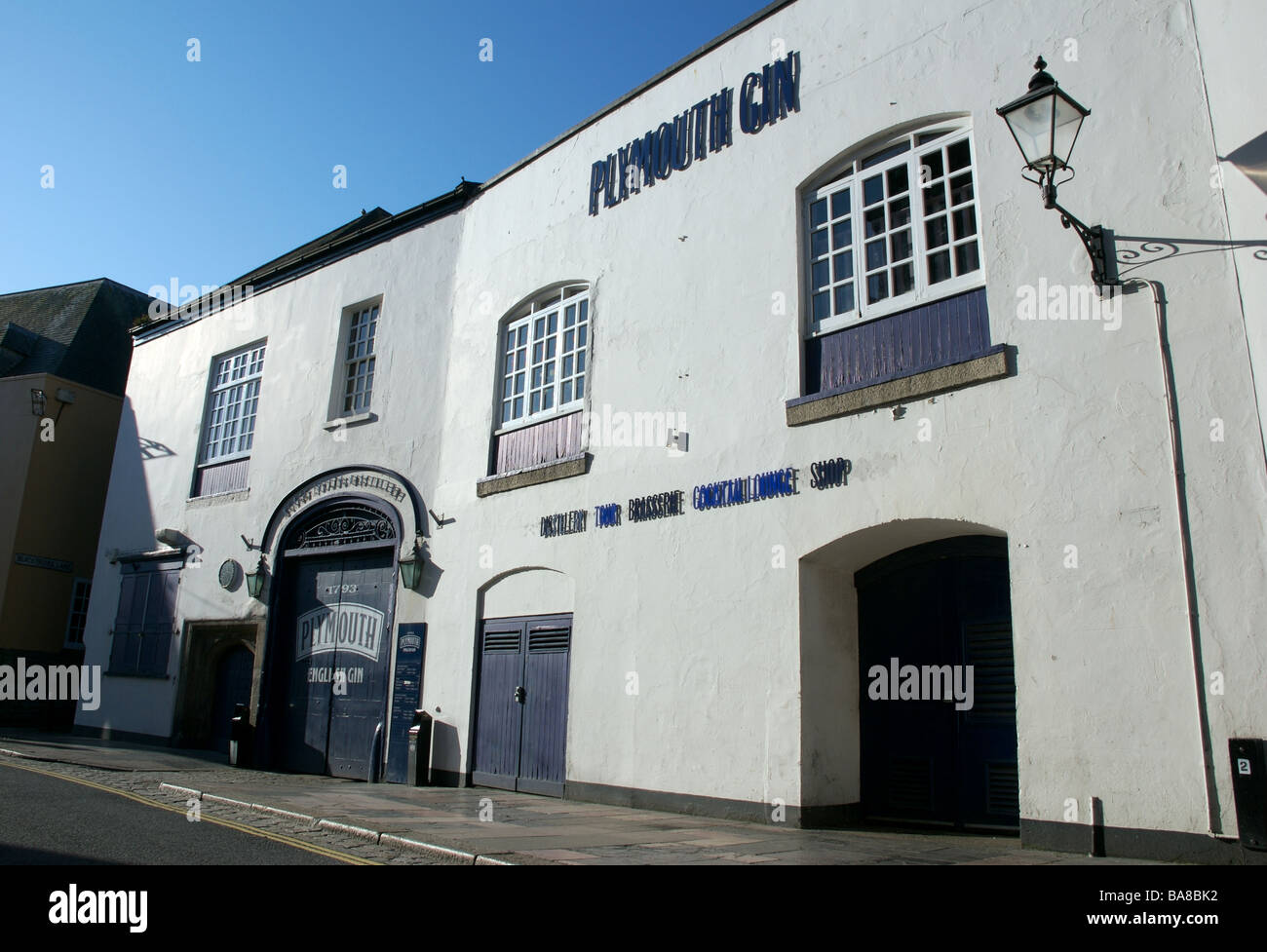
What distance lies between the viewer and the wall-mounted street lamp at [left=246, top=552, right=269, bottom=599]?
16.2m

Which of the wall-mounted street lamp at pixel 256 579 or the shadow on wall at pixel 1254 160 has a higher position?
the shadow on wall at pixel 1254 160

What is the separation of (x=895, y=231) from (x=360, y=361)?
34.3 feet

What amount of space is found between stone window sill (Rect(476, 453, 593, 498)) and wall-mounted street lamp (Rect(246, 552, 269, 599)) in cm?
547

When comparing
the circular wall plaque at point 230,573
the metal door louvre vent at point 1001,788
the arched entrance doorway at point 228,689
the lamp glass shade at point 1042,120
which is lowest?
the metal door louvre vent at point 1001,788

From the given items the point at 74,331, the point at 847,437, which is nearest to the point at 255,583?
the point at 847,437

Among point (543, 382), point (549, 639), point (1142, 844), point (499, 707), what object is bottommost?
point (1142, 844)

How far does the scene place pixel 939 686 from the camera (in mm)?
9008

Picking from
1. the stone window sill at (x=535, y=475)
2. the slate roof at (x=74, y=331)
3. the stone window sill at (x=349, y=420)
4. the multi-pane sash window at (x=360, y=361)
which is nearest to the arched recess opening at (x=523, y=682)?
the stone window sill at (x=535, y=475)

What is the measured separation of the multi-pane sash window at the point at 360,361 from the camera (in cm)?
1617

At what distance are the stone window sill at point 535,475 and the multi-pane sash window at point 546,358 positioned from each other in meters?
0.80

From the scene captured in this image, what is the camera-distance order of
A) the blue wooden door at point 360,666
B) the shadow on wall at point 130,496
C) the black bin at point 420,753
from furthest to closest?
1. the shadow on wall at point 130,496
2. the blue wooden door at point 360,666
3. the black bin at point 420,753

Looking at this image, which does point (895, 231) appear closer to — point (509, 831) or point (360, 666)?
point (509, 831)

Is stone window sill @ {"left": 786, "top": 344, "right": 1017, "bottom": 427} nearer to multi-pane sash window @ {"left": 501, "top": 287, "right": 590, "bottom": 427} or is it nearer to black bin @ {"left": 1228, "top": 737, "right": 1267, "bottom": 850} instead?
black bin @ {"left": 1228, "top": 737, "right": 1267, "bottom": 850}

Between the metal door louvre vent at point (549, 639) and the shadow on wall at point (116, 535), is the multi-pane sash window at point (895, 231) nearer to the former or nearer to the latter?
the metal door louvre vent at point (549, 639)
